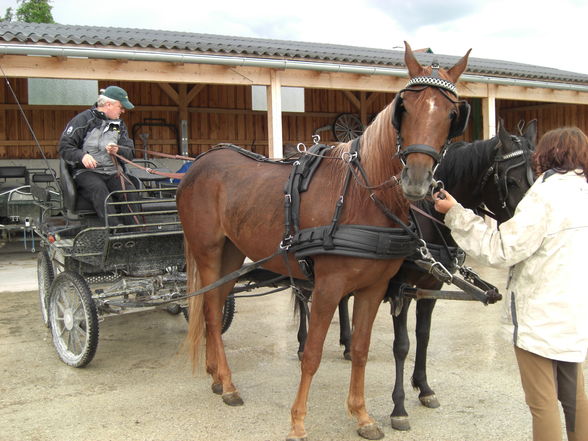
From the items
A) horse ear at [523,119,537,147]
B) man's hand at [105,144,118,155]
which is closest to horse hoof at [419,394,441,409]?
horse ear at [523,119,537,147]

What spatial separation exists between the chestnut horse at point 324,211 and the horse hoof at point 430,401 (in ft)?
1.58

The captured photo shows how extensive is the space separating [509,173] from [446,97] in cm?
98

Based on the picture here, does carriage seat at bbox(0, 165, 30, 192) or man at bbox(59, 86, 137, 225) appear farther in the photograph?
carriage seat at bbox(0, 165, 30, 192)

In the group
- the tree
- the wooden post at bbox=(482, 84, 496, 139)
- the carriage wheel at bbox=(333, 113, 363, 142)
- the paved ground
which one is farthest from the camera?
the tree

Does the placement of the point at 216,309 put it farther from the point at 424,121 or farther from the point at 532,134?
the point at 532,134

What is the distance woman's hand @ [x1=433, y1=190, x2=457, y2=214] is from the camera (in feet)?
8.77

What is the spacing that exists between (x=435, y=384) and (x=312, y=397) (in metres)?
0.96

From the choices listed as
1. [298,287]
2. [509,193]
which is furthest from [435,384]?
[509,193]

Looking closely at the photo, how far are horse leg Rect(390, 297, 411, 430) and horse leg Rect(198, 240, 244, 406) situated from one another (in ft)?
3.98

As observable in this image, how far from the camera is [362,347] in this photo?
132 inches

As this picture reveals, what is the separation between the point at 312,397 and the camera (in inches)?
154

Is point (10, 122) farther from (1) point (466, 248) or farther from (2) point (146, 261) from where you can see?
(1) point (466, 248)

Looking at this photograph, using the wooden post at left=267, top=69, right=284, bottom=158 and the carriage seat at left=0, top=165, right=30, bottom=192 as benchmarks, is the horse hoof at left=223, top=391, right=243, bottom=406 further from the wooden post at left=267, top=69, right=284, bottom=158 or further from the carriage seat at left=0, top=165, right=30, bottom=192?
the carriage seat at left=0, top=165, right=30, bottom=192

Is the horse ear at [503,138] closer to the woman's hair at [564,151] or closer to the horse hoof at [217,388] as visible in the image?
the woman's hair at [564,151]
